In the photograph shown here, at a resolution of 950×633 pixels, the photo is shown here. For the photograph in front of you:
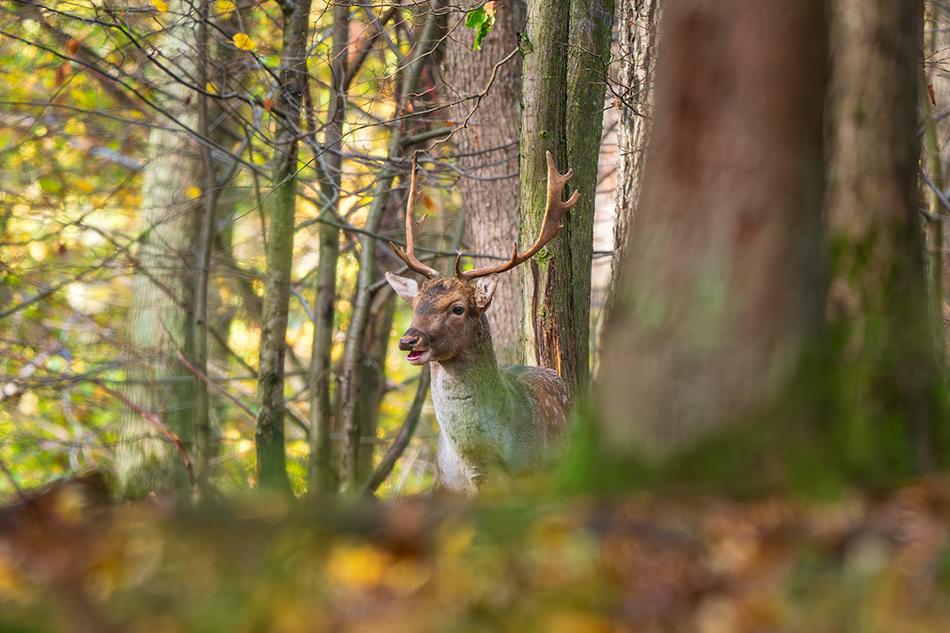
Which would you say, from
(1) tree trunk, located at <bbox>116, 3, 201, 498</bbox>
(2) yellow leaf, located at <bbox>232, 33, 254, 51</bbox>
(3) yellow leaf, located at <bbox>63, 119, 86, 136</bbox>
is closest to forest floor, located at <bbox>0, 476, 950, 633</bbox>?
(2) yellow leaf, located at <bbox>232, 33, 254, 51</bbox>

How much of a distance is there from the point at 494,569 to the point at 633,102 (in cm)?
677

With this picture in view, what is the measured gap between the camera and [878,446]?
2.99m

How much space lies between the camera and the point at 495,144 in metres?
9.59

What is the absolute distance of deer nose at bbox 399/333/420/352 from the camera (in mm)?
5727

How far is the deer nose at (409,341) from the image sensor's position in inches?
225

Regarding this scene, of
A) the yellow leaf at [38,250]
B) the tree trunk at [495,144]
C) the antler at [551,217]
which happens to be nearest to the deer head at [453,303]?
the antler at [551,217]

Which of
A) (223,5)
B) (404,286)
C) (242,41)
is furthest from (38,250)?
(404,286)

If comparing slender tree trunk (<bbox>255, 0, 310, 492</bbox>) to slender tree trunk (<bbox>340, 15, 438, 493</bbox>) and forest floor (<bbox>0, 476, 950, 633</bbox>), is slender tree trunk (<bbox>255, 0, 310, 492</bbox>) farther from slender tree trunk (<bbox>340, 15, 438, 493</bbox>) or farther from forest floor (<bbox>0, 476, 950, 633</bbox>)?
forest floor (<bbox>0, 476, 950, 633</bbox>)

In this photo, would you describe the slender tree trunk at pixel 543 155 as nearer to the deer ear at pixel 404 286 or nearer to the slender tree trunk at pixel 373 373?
the deer ear at pixel 404 286

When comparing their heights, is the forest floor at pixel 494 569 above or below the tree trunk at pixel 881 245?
below

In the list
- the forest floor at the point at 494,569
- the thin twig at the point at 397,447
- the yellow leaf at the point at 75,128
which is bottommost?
the thin twig at the point at 397,447

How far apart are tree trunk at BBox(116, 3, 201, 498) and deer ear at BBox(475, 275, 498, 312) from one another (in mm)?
5897

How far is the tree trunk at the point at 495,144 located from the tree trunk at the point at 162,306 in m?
3.82

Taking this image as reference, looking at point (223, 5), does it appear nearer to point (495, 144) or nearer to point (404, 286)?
point (495, 144)
